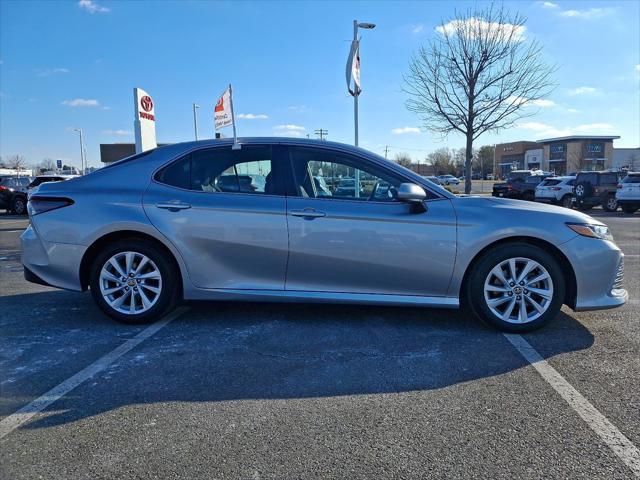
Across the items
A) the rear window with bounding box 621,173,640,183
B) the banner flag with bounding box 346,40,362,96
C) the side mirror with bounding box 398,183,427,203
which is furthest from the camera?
the rear window with bounding box 621,173,640,183

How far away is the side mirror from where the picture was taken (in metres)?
3.83

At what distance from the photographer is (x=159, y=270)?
164 inches

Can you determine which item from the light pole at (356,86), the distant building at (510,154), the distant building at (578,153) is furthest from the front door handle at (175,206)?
the distant building at (510,154)

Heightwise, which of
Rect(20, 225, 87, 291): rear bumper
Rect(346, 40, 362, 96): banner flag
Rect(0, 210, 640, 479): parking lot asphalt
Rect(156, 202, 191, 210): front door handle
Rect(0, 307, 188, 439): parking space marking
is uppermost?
Rect(346, 40, 362, 96): banner flag

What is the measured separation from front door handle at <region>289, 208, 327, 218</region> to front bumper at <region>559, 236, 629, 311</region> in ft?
6.76

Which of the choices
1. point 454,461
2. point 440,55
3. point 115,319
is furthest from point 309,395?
point 440,55

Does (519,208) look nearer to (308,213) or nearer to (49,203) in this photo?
(308,213)

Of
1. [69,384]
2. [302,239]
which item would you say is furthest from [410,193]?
[69,384]

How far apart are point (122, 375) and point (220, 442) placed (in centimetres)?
113

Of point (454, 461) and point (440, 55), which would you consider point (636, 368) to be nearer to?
point (454, 461)

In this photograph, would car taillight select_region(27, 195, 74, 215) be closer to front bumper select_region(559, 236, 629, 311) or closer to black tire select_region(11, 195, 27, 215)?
front bumper select_region(559, 236, 629, 311)

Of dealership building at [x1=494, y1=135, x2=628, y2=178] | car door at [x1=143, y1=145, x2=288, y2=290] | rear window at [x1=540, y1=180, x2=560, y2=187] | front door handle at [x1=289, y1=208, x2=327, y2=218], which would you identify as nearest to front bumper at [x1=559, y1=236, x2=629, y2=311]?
front door handle at [x1=289, y1=208, x2=327, y2=218]

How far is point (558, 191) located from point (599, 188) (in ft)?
5.44

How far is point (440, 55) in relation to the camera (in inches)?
647
